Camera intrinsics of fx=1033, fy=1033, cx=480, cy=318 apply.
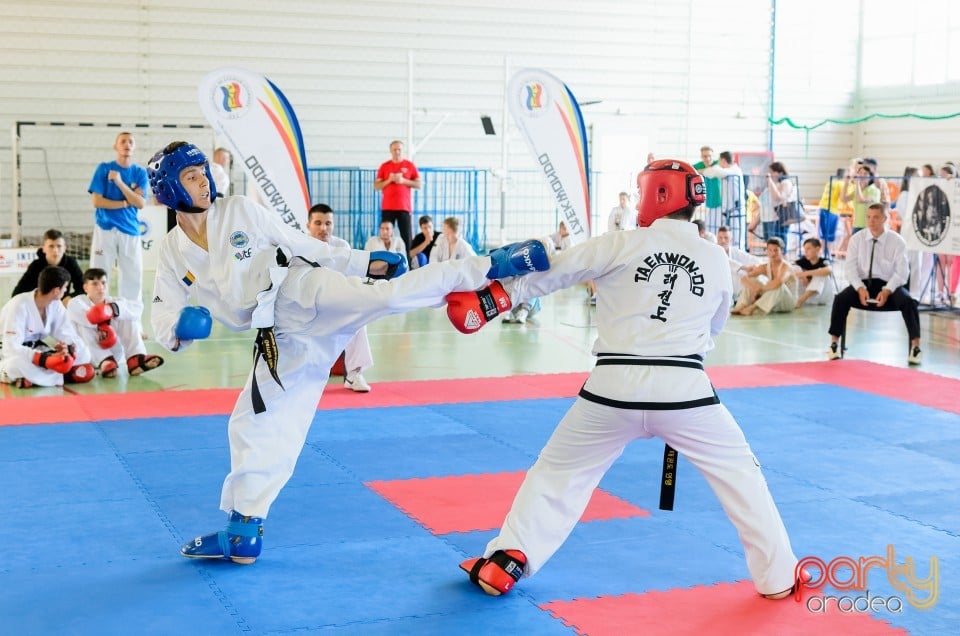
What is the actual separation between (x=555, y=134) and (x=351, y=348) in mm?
3849

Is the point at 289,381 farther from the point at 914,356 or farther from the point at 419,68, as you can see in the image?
the point at 419,68

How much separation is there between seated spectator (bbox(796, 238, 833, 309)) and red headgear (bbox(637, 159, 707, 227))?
9.95 metres

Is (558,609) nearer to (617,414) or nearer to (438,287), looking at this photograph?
(617,414)

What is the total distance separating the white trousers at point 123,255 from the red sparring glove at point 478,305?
6.84 m

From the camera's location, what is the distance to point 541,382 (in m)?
8.38

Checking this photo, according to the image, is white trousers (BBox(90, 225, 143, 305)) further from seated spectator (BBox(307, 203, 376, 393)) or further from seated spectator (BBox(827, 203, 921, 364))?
seated spectator (BBox(827, 203, 921, 364))

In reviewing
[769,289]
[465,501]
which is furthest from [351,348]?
[769,289]

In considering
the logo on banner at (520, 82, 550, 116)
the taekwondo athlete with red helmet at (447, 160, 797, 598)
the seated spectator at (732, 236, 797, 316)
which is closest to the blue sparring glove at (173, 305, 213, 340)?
the taekwondo athlete with red helmet at (447, 160, 797, 598)

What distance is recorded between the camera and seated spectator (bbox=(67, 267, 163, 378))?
8406mm

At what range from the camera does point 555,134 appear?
1056 centimetres

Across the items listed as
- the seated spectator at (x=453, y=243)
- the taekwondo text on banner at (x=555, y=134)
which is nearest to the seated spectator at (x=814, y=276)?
the taekwondo text on banner at (x=555, y=134)

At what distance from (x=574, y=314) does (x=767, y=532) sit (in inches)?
340

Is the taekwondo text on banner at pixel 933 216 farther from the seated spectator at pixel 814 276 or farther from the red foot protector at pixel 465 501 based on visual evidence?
the red foot protector at pixel 465 501

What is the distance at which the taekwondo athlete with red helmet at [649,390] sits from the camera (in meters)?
3.80
